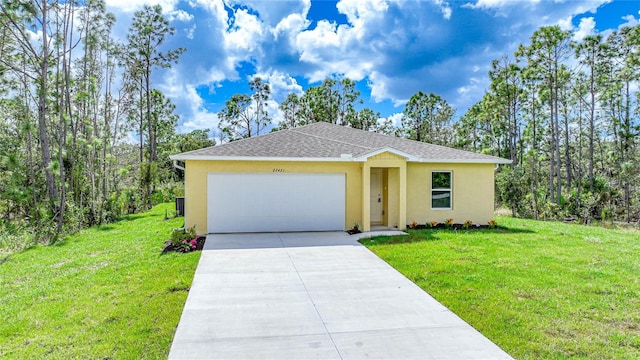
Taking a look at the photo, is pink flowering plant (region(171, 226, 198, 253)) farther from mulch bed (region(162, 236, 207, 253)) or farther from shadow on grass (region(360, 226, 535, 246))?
shadow on grass (region(360, 226, 535, 246))

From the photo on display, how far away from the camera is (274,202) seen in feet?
38.2

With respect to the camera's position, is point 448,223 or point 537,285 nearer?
point 537,285

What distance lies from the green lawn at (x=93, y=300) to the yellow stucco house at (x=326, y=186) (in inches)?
97.4

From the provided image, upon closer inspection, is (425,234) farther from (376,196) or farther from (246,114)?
(246,114)

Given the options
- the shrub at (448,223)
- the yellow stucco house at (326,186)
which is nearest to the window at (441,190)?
the yellow stucco house at (326,186)

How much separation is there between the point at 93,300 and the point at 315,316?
12.1 feet

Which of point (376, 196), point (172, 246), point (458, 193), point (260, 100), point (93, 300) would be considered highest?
point (260, 100)

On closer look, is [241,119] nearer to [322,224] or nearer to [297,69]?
[297,69]

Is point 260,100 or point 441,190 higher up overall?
point 260,100

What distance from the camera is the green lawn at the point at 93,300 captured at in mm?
4211

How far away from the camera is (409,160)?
11805 millimetres

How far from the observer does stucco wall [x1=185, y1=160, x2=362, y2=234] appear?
11.2 metres

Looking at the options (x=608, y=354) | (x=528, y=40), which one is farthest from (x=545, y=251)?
(x=528, y=40)

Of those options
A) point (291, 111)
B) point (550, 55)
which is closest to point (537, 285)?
point (550, 55)
